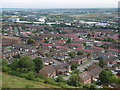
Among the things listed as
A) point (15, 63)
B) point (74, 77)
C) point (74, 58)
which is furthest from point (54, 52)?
point (74, 77)

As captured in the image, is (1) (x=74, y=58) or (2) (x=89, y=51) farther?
(2) (x=89, y=51)

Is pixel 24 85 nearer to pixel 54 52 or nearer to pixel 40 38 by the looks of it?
pixel 54 52

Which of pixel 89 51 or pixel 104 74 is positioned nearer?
pixel 104 74

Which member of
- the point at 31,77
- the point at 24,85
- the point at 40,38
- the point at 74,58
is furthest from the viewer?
the point at 40,38

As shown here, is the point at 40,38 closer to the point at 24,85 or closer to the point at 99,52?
the point at 99,52

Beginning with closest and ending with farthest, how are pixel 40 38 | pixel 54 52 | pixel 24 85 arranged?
pixel 24 85 → pixel 54 52 → pixel 40 38

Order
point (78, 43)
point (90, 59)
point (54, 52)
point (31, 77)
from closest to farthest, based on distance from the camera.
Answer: point (31, 77), point (90, 59), point (54, 52), point (78, 43)

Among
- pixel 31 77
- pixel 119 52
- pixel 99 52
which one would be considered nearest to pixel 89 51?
pixel 99 52

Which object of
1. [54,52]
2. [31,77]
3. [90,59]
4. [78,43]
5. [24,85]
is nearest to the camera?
[24,85]
